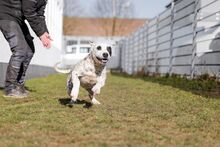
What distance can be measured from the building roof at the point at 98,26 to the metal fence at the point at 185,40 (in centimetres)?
3307

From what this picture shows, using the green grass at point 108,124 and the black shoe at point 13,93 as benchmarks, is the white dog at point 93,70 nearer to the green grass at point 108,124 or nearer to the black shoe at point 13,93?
the green grass at point 108,124

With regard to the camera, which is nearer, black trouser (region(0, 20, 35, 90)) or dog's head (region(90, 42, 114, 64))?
dog's head (region(90, 42, 114, 64))

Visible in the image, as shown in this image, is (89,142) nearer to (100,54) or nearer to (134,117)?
(134,117)

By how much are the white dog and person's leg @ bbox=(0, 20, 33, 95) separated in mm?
1201

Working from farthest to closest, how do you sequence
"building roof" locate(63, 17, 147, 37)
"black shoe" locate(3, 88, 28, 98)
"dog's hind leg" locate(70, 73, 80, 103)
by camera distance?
Result: "building roof" locate(63, 17, 147, 37), "black shoe" locate(3, 88, 28, 98), "dog's hind leg" locate(70, 73, 80, 103)

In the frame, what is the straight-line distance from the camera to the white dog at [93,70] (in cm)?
654

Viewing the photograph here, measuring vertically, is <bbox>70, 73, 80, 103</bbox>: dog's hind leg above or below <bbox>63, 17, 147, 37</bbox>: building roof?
below

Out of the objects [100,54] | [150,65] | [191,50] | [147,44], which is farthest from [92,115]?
[147,44]

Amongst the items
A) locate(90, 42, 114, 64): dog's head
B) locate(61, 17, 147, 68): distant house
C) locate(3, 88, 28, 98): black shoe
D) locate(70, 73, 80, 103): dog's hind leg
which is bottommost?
locate(3, 88, 28, 98): black shoe

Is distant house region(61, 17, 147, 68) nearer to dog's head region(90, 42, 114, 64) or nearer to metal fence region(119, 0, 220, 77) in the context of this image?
metal fence region(119, 0, 220, 77)

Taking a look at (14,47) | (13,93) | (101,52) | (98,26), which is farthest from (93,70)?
(98,26)

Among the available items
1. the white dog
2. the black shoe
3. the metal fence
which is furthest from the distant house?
the white dog

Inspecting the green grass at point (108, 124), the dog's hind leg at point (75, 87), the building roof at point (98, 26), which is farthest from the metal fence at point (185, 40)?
the building roof at point (98, 26)

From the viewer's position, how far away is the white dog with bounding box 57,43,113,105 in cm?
654
